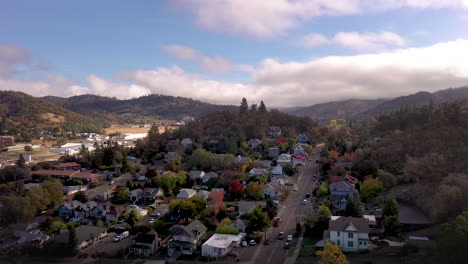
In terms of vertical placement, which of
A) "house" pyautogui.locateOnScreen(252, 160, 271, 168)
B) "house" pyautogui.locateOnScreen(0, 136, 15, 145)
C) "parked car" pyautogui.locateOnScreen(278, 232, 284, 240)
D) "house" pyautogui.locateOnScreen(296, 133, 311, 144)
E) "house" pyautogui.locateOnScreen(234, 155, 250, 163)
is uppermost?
"house" pyautogui.locateOnScreen(0, 136, 15, 145)

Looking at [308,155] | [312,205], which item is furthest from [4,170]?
[308,155]

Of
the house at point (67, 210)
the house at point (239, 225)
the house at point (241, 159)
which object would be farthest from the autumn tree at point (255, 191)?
the house at point (67, 210)

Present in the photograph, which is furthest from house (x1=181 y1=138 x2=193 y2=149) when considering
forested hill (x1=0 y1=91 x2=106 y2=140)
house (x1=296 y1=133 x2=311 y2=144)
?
forested hill (x1=0 y1=91 x2=106 y2=140)

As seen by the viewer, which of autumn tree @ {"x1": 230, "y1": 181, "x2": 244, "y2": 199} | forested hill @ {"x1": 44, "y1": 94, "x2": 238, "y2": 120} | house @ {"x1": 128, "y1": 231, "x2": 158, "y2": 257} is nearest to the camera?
house @ {"x1": 128, "y1": 231, "x2": 158, "y2": 257}

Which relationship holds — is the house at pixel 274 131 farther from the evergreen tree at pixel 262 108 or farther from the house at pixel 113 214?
the house at pixel 113 214

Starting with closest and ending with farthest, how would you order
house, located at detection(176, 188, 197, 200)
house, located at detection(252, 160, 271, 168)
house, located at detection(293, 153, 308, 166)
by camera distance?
house, located at detection(176, 188, 197, 200)
house, located at detection(252, 160, 271, 168)
house, located at detection(293, 153, 308, 166)

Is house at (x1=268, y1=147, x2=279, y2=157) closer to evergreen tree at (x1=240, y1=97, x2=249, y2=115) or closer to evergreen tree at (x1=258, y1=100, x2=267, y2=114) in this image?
evergreen tree at (x1=240, y1=97, x2=249, y2=115)
